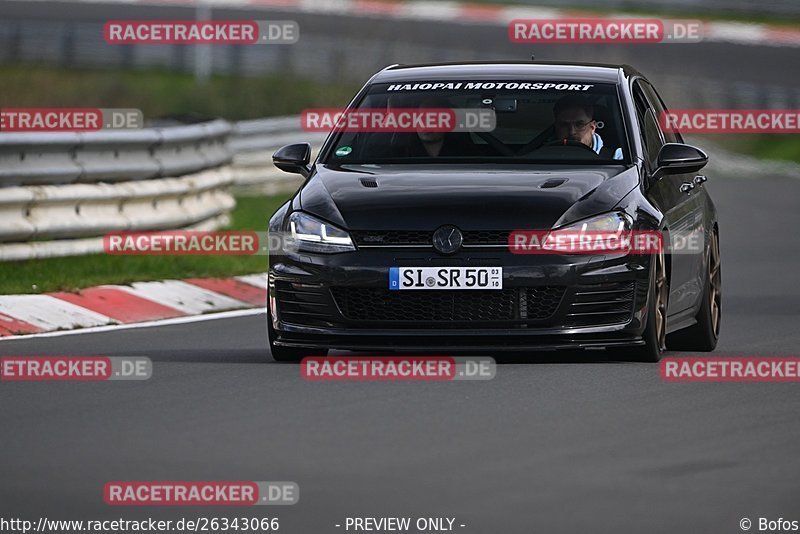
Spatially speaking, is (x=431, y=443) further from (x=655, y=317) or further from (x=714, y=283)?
(x=714, y=283)

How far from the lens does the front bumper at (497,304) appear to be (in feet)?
32.4

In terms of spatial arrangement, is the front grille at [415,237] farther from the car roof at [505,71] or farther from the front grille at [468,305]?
the car roof at [505,71]

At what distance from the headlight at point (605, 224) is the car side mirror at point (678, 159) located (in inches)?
29.2

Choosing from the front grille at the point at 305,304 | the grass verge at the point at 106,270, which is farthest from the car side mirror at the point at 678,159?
the grass verge at the point at 106,270

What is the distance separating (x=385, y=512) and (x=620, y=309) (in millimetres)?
3613

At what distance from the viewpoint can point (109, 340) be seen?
1199 centimetres

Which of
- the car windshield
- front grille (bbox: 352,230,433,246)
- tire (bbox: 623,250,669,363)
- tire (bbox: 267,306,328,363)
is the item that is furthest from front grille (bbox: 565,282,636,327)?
tire (bbox: 267,306,328,363)

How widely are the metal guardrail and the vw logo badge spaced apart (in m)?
5.43

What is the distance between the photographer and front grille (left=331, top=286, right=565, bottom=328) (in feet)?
32.5

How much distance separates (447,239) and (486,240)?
183 mm

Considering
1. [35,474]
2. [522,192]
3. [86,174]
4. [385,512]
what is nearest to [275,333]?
[522,192]

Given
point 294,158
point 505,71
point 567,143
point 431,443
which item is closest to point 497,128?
point 567,143

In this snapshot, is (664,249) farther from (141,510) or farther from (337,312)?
(141,510)

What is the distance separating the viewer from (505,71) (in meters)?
11.5
